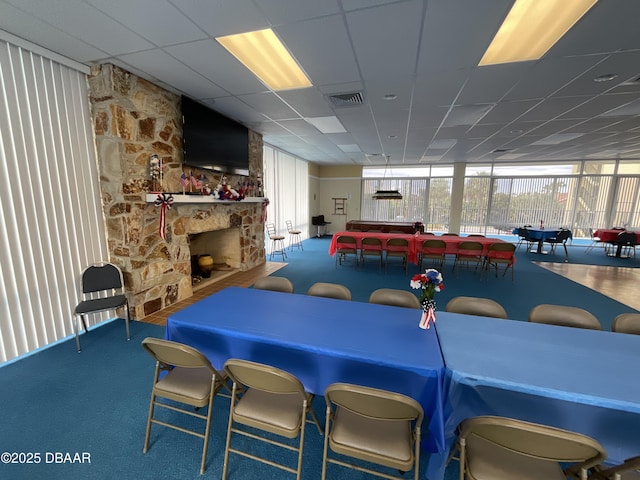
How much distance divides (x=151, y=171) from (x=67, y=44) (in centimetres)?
128

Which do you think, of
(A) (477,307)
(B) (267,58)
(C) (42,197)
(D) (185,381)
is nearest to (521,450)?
(A) (477,307)

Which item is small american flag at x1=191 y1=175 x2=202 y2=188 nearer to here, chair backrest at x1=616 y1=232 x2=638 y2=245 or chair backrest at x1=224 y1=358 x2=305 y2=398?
chair backrest at x1=224 y1=358 x2=305 y2=398

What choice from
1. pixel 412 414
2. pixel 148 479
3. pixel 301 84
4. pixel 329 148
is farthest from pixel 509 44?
pixel 329 148

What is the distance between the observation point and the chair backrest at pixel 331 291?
2.40 metres

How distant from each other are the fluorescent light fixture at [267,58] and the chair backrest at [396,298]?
2.45 metres

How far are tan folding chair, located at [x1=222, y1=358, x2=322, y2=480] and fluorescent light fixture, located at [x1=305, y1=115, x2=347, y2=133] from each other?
4122 mm

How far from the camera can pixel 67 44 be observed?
2.37 meters

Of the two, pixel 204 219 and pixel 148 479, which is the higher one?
pixel 204 219

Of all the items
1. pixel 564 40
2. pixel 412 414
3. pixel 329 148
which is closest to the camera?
pixel 412 414

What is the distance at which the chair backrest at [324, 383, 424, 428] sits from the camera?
1112 millimetres

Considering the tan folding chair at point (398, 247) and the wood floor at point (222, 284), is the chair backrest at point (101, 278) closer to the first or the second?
the wood floor at point (222, 284)

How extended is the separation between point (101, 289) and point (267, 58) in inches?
123

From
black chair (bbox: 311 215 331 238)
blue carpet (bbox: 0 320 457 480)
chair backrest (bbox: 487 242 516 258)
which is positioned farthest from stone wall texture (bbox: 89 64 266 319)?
black chair (bbox: 311 215 331 238)

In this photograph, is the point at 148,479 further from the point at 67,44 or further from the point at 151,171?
the point at 67,44
